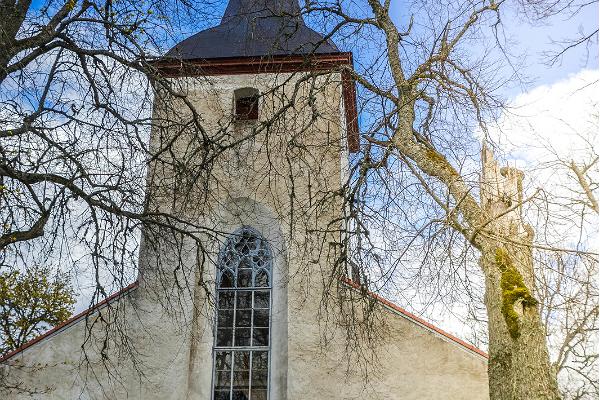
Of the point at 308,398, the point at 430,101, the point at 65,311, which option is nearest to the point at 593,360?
the point at 308,398

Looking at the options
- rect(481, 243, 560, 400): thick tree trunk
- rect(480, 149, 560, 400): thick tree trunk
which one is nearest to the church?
rect(480, 149, 560, 400): thick tree trunk

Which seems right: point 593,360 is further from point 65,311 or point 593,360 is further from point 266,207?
point 65,311

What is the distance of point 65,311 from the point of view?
20.2 metres

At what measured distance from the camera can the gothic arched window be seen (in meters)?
10.0

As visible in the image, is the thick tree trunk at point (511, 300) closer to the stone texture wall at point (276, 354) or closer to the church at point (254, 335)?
the church at point (254, 335)

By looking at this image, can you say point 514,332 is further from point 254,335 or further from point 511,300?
point 254,335

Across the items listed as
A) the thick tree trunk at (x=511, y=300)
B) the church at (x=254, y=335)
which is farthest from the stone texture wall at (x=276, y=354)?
the thick tree trunk at (x=511, y=300)

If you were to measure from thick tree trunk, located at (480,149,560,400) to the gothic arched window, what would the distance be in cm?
469

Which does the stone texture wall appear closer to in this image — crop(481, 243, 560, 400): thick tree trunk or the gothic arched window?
the gothic arched window

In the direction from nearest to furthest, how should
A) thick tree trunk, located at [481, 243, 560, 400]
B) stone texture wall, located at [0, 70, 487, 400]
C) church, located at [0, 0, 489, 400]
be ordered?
thick tree trunk, located at [481, 243, 560, 400] → church, located at [0, 0, 489, 400] → stone texture wall, located at [0, 70, 487, 400]

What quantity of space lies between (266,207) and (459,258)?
584 cm

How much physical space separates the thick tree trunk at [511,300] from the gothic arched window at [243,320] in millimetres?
4693

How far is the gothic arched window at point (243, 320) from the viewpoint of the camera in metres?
10.0

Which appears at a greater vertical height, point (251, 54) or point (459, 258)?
point (251, 54)
